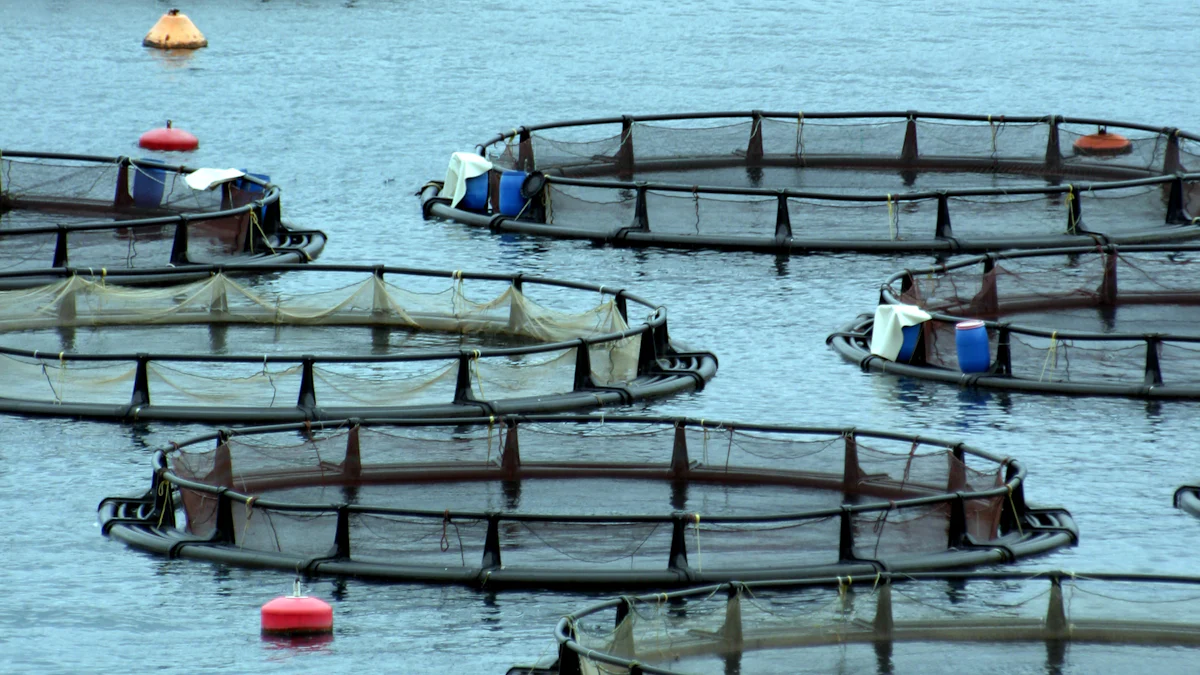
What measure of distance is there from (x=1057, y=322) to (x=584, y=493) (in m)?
14.6

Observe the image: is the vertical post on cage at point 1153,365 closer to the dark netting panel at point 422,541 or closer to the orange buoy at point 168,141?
the dark netting panel at point 422,541

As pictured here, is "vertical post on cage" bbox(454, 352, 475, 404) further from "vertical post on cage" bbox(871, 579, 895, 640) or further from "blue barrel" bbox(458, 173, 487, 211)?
"blue barrel" bbox(458, 173, 487, 211)

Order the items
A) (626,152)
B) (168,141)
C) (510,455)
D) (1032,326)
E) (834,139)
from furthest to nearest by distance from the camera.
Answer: (168,141) < (834,139) < (626,152) < (1032,326) < (510,455)

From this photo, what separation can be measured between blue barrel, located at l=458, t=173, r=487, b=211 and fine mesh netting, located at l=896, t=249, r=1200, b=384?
45.0 ft

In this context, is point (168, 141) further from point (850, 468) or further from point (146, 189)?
point (850, 468)

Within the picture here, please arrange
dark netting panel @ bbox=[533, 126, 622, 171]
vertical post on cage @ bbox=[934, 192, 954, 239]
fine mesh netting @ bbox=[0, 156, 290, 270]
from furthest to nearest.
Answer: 1. dark netting panel @ bbox=[533, 126, 622, 171]
2. vertical post on cage @ bbox=[934, 192, 954, 239]
3. fine mesh netting @ bbox=[0, 156, 290, 270]

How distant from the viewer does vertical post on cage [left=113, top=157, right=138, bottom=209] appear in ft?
179

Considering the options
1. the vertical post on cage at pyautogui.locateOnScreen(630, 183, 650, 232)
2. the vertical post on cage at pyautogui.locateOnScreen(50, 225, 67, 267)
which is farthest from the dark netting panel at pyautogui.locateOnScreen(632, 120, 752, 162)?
the vertical post on cage at pyautogui.locateOnScreen(50, 225, 67, 267)

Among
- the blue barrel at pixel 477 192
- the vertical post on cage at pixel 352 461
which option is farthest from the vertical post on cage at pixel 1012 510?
the blue barrel at pixel 477 192

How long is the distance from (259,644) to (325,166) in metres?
37.7

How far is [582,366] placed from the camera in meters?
38.1

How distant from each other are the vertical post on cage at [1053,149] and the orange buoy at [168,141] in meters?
24.6

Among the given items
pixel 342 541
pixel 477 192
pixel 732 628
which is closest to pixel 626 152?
pixel 477 192

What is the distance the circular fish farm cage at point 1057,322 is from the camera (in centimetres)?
3966
